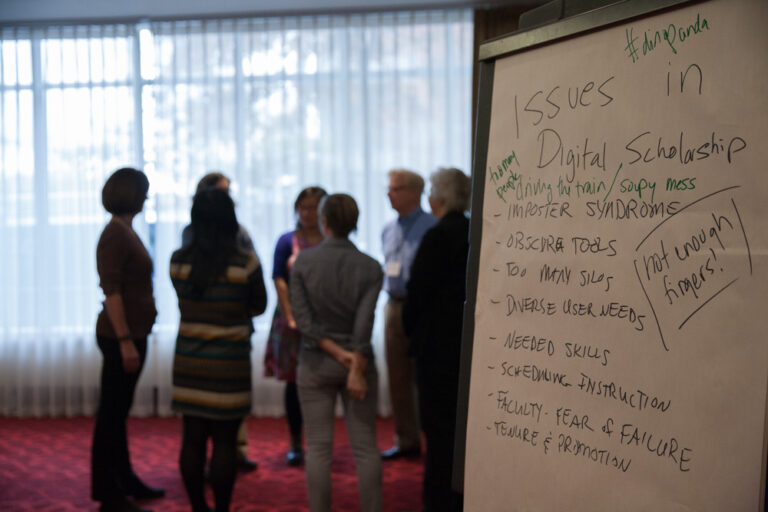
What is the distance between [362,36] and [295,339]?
2557 millimetres

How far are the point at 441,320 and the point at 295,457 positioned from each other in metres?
1.63

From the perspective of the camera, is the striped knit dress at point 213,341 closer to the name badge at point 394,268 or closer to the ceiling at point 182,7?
the name badge at point 394,268

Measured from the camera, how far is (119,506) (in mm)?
2896

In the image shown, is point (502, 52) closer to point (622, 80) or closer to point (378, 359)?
point (622, 80)

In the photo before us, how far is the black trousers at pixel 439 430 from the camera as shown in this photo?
259 centimetres

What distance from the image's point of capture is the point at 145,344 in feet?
9.36

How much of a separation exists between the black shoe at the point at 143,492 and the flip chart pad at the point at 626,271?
2186 mm

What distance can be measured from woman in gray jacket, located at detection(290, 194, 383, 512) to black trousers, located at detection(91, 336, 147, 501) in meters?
0.78

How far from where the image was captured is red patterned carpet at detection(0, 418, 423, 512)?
321 centimetres

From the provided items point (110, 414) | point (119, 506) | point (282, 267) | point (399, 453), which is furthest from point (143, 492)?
point (399, 453)

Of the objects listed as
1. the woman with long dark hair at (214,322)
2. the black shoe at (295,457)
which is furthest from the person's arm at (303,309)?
the black shoe at (295,457)

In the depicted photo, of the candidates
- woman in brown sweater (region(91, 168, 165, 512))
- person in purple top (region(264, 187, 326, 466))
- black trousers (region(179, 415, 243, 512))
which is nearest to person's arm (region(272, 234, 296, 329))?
person in purple top (region(264, 187, 326, 466))

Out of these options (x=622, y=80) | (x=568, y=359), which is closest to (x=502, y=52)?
(x=622, y=80)

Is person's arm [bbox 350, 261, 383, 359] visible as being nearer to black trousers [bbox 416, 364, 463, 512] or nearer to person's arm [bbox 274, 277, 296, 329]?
black trousers [bbox 416, 364, 463, 512]
